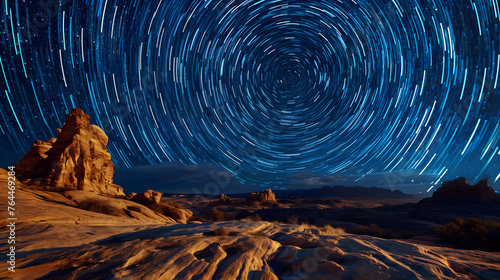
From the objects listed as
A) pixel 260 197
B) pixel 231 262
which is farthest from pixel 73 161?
pixel 260 197

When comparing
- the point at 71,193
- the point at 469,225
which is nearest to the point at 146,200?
the point at 71,193

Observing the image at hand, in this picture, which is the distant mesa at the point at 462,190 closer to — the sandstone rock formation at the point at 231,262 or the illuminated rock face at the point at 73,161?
the sandstone rock formation at the point at 231,262

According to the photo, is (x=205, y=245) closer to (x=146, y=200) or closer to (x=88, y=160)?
(x=146, y=200)

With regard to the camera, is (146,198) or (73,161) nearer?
(73,161)

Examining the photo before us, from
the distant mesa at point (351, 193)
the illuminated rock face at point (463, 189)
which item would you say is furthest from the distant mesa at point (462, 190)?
the distant mesa at point (351, 193)

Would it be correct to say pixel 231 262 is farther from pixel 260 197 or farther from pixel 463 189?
pixel 463 189

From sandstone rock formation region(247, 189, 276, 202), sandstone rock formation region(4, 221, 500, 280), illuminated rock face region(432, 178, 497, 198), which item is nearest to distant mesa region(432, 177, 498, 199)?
illuminated rock face region(432, 178, 497, 198)
